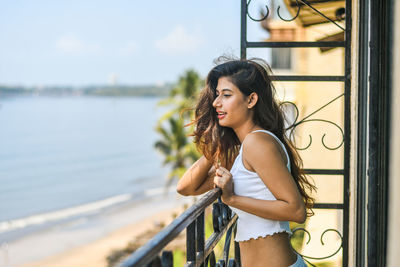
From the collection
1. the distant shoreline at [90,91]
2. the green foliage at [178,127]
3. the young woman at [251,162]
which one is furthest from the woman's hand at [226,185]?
the distant shoreline at [90,91]

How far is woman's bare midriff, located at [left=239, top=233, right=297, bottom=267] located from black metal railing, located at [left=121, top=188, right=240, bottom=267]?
18 cm

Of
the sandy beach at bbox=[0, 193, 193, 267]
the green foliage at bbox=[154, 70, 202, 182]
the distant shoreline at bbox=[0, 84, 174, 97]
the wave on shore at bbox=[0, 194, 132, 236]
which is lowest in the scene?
the wave on shore at bbox=[0, 194, 132, 236]

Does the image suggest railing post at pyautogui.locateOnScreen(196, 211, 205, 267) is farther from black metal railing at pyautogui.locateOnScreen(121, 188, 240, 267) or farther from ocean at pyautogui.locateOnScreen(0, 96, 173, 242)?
ocean at pyautogui.locateOnScreen(0, 96, 173, 242)

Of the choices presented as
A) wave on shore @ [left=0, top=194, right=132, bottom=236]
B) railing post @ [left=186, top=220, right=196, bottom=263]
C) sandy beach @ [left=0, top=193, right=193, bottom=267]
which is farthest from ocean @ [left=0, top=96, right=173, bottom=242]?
railing post @ [left=186, top=220, right=196, bottom=263]

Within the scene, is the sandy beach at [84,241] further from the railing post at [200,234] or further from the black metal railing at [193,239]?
the railing post at [200,234]

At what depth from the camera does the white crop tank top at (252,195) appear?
1.90 meters

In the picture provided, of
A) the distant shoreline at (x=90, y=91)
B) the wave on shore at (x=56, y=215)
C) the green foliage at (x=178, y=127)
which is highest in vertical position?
the distant shoreline at (x=90, y=91)

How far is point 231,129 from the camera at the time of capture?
222 cm

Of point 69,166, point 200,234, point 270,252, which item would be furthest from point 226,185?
point 69,166

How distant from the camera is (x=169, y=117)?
27391mm

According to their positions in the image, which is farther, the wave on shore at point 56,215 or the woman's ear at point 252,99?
the wave on shore at point 56,215

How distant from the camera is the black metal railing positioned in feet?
4.00

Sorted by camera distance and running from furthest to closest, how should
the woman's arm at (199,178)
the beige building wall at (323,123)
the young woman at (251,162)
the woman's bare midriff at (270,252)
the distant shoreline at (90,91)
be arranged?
the distant shoreline at (90,91), the beige building wall at (323,123), the woman's arm at (199,178), the woman's bare midriff at (270,252), the young woman at (251,162)

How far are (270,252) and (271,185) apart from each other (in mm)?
314
